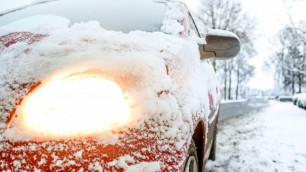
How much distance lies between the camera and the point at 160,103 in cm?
116

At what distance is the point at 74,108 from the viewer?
3.64 feet

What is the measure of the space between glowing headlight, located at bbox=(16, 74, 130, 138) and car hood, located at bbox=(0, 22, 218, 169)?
0.03 meters

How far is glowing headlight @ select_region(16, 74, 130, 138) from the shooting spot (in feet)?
3.45

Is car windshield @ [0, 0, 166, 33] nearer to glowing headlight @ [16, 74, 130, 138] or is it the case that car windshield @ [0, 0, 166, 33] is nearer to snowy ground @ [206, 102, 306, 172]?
glowing headlight @ [16, 74, 130, 138]

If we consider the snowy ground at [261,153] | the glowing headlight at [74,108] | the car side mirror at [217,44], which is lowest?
the snowy ground at [261,153]

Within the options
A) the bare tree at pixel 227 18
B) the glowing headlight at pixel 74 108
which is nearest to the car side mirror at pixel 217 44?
the glowing headlight at pixel 74 108

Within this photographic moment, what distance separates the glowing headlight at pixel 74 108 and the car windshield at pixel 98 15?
0.91 metres

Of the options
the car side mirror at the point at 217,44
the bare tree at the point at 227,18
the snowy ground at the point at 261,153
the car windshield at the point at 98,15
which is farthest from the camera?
the bare tree at the point at 227,18

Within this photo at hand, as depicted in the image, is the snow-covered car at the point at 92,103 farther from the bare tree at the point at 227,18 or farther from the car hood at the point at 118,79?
the bare tree at the point at 227,18

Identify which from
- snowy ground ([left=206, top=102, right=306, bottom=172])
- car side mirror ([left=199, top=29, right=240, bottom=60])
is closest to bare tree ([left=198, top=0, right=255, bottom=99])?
snowy ground ([left=206, top=102, right=306, bottom=172])

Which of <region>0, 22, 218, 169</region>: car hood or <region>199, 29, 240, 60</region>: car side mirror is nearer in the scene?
<region>0, 22, 218, 169</region>: car hood

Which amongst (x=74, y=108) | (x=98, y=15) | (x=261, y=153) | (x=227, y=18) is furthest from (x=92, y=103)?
(x=227, y=18)

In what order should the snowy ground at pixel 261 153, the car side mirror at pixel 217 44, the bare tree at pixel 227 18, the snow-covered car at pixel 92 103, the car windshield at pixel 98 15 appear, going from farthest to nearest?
the bare tree at pixel 227 18, the snowy ground at pixel 261 153, the car side mirror at pixel 217 44, the car windshield at pixel 98 15, the snow-covered car at pixel 92 103

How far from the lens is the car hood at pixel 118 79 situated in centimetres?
104
